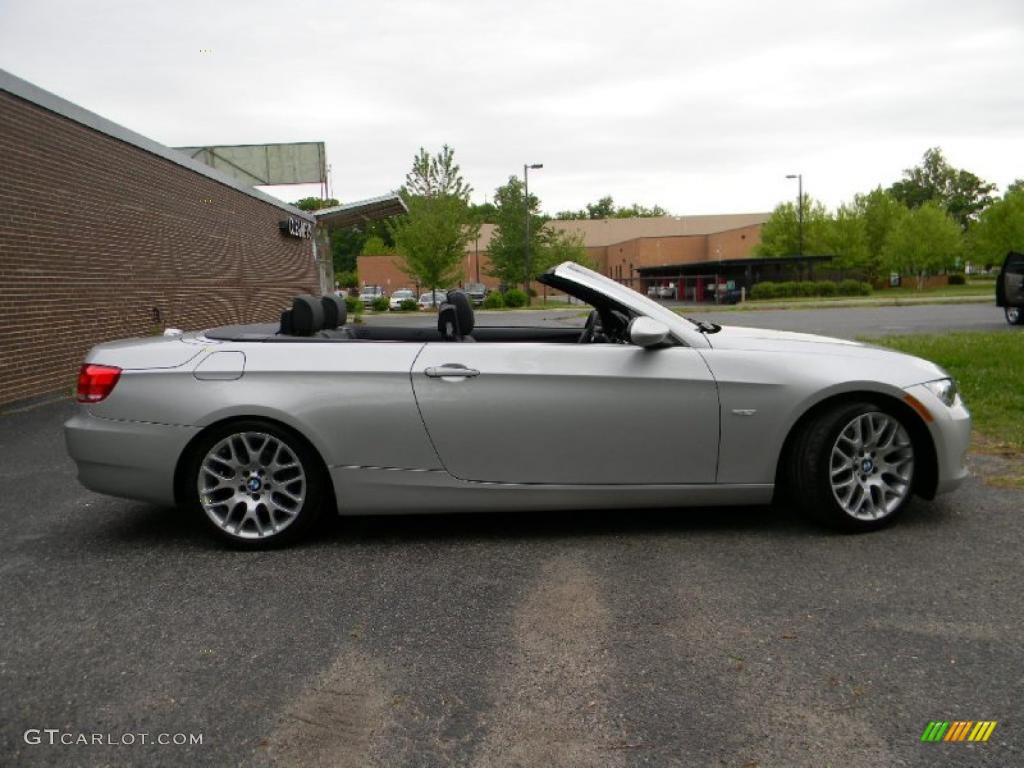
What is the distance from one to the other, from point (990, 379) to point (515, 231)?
46.8 meters

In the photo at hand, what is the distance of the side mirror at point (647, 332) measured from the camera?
13.0ft

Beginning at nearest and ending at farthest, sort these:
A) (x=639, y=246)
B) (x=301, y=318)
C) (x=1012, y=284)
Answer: (x=301, y=318)
(x=1012, y=284)
(x=639, y=246)

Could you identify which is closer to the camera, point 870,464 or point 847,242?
point 870,464

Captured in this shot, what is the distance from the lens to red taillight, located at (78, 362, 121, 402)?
4.05m

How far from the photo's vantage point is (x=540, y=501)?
3.99 metres

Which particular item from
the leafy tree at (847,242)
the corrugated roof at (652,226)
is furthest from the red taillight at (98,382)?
the corrugated roof at (652,226)

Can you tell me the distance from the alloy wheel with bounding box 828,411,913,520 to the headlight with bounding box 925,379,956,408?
0.26m

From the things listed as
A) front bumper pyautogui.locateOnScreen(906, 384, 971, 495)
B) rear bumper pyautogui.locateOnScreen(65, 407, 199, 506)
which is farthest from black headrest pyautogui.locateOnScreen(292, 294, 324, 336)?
front bumper pyautogui.locateOnScreen(906, 384, 971, 495)

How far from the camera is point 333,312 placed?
485 centimetres

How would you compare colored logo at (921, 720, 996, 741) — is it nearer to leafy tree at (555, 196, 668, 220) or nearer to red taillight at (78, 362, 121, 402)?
red taillight at (78, 362, 121, 402)

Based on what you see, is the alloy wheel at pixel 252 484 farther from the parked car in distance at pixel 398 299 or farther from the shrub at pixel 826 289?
the shrub at pixel 826 289

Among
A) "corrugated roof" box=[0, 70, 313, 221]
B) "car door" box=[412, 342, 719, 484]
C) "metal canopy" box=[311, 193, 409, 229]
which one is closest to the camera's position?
"car door" box=[412, 342, 719, 484]
